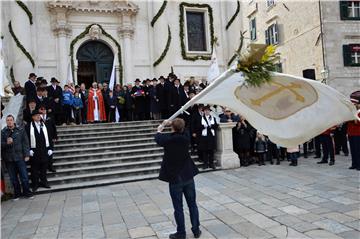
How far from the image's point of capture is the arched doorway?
18219 millimetres

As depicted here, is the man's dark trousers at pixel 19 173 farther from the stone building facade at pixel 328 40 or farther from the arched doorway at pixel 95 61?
the stone building facade at pixel 328 40

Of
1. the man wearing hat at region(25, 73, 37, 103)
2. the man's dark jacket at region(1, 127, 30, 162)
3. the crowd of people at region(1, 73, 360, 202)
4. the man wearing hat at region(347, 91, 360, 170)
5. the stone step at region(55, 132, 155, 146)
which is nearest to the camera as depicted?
the man's dark jacket at region(1, 127, 30, 162)

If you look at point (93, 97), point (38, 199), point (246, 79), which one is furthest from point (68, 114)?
point (246, 79)

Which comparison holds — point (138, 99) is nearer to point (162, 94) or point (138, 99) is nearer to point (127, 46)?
point (162, 94)

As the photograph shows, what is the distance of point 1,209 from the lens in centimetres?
748

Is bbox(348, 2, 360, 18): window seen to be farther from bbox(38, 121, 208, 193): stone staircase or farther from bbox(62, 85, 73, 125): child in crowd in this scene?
bbox(62, 85, 73, 125): child in crowd

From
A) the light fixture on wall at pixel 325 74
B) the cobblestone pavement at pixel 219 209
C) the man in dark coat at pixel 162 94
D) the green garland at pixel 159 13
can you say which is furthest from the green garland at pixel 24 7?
the light fixture on wall at pixel 325 74

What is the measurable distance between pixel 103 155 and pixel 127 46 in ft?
30.0

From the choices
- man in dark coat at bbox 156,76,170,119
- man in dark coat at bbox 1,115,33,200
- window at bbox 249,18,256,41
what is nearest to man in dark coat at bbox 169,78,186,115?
man in dark coat at bbox 156,76,170,119

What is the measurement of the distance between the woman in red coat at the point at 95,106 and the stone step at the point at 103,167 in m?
3.99

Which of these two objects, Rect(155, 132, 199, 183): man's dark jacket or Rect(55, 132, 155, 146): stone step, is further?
Rect(55, 132, 155, 146): stone step

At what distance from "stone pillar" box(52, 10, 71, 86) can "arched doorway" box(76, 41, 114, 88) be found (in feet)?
2.77

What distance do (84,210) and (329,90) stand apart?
5240mm

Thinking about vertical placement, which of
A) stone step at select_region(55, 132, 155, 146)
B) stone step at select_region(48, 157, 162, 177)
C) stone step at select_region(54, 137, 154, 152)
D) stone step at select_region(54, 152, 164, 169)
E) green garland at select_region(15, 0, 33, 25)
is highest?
green garland at select_region(15, 0, 33, 25)
